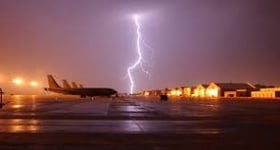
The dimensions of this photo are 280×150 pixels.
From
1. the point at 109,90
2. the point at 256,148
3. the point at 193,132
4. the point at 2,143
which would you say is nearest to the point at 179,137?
the point at 193,132

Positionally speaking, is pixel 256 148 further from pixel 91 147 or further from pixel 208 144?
pixel 91 147

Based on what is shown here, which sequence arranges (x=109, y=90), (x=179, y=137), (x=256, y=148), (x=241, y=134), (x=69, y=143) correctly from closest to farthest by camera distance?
(x=256, y=148) < (x=69, y=143) < (x=179, y=137) < (x=241, y=134) < (x=109, y=90)

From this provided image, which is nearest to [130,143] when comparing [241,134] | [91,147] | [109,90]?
[91,147]

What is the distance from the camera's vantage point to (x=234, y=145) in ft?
62.4

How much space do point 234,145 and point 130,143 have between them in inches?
150

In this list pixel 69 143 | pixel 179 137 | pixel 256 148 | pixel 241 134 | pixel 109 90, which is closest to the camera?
pixel 256 148

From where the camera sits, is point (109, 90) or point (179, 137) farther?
point (109, 90)

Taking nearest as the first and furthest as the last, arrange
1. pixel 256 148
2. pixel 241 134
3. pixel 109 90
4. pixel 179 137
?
1. pixel 256 148
2. pixel 179 137
3. pixel 241 134
4. pixel 109 90

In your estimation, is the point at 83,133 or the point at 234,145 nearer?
the point at 234,145

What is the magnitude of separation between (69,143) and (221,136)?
6.81m

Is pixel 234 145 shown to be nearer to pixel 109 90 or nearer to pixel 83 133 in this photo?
pixel 83 133

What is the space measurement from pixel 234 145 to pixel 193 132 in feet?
18.4

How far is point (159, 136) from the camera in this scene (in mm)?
22484

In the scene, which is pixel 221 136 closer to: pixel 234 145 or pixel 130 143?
pixel 234 145
